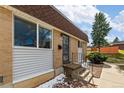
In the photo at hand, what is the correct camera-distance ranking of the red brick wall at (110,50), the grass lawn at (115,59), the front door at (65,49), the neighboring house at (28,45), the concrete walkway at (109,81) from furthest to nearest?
the red brick wall at (110,50) < the grass lawn at (115,59) < the front door at (65,49) < the concrete walkway at (109,81) < the neighboring house at (28,45)

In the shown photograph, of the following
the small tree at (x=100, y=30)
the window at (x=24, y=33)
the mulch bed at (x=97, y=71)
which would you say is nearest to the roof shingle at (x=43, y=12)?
the window at (x=24, y=33)

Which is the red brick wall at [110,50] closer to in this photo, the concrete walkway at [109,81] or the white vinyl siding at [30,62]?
the concrete walkway at [109,81]

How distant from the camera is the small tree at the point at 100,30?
36000 mm

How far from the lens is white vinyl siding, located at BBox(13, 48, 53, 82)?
5.34 meters

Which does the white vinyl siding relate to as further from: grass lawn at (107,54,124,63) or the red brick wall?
the red brick wall

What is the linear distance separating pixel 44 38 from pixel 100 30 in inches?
1212

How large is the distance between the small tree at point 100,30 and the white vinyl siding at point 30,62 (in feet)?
94.6

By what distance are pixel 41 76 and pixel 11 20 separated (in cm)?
284

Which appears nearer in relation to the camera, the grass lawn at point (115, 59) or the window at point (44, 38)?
the window at point (44, 38)

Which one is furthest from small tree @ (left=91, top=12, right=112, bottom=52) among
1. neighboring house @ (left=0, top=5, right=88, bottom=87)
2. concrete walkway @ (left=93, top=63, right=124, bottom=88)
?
neighboring house @ (left=0, top=5, right=88, bottom=87)

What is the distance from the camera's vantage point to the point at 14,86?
511 cm

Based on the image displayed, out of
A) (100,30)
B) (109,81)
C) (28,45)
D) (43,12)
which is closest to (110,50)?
(100,30)

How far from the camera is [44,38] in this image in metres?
7.59
